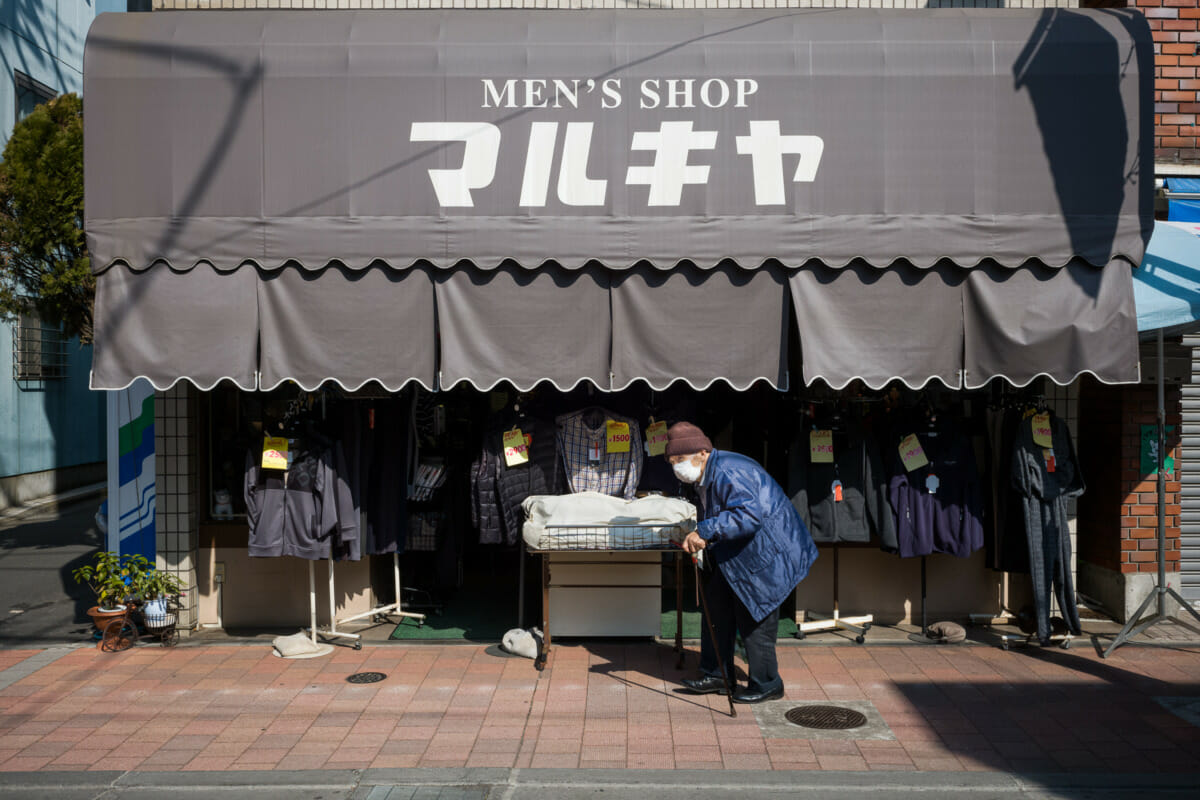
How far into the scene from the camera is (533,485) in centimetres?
786

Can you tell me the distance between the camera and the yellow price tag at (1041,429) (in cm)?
754

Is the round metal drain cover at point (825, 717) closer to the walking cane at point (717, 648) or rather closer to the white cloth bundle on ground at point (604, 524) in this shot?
the walking cane at point (717, 648)

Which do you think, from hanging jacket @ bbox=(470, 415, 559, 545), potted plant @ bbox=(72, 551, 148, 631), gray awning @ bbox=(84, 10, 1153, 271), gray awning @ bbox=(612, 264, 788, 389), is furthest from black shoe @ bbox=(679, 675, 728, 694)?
potted plant @ bbox=(72, 551, 148, 631)

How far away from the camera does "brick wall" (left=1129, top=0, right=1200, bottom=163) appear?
812 centimetres

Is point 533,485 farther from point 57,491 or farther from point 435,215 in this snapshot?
point 57,491

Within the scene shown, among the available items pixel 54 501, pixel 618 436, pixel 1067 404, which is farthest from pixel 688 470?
pixel 54 501

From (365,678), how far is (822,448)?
13.2 feet

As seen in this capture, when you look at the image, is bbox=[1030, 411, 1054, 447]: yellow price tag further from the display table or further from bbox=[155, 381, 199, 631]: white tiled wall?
bbox=[155, 381, 199, 631]: white tiled wall

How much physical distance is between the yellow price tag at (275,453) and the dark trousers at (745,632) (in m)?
3.44

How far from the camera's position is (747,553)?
20.8 feet

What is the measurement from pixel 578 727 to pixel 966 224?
4.55m

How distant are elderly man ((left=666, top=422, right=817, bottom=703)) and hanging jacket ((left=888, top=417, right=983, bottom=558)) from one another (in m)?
1.59

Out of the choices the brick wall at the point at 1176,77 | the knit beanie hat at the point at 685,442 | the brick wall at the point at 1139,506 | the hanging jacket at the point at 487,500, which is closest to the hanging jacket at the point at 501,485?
the hanging jacket at the point at 487,500

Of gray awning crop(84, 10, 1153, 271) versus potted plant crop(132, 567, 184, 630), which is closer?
gray awning crop(84, 10, 1153, 271)
